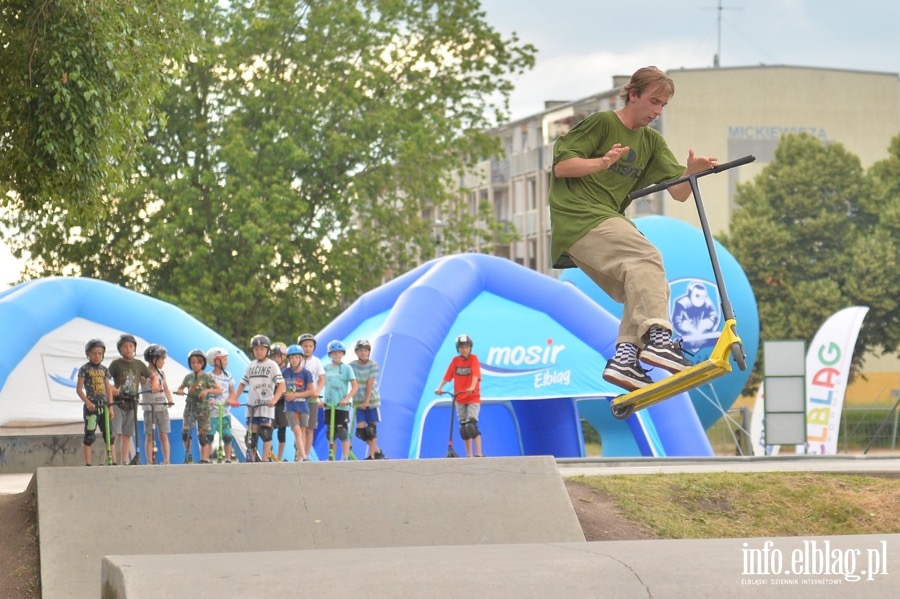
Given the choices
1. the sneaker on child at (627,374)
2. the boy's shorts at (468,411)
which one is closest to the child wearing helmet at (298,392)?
the boy's shorts at (468,411)

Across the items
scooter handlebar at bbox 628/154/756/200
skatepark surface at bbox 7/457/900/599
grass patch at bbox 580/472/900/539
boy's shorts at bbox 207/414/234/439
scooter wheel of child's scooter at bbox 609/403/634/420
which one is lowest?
grass patch at bbox 580/472/900/539

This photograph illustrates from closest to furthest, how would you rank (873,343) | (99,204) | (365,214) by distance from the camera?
1. (99,204)
2. (365,214)
3. (873,343)

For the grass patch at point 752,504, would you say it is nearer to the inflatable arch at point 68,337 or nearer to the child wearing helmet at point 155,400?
the child wearing helmet at point 155,400

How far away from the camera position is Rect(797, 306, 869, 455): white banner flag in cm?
2688

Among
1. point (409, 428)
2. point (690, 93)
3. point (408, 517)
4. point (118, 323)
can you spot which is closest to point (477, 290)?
point (409, 428)

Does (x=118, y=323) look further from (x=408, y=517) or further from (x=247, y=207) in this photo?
(x=408, y=517)

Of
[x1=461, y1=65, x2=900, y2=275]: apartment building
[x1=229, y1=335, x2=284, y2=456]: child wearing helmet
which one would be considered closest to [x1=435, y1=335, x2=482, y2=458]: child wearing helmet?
[x1=229, y1=335, x2=284, y2=456]: child wearing helmet

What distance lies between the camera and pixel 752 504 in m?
11.5

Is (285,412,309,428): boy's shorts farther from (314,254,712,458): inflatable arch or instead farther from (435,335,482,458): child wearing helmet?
(314,254,712,458): inflatable arch

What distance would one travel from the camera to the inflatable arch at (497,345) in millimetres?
20266

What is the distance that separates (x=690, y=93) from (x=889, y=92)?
32.9 feet

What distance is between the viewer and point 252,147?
3503 centimetres

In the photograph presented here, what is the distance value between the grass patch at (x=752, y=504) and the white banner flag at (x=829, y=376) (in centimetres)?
1483

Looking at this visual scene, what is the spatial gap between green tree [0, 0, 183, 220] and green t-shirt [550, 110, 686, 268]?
4165 mm
